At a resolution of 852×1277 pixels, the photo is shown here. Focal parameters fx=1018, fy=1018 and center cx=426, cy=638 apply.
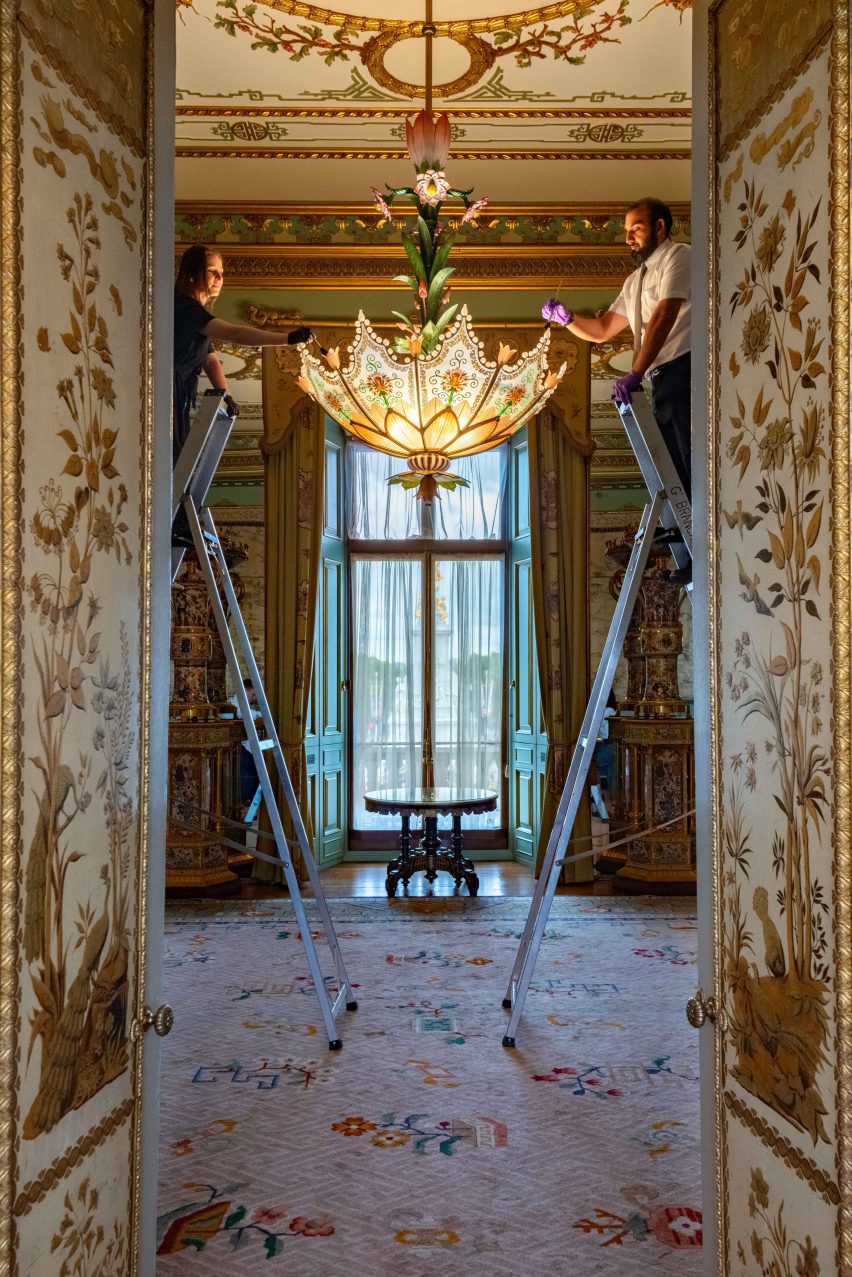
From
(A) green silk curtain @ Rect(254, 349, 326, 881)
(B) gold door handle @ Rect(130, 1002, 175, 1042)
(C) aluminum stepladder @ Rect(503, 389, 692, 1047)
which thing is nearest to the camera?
(B) gold door handle @ Rect(130, 1002, 175, 1042)

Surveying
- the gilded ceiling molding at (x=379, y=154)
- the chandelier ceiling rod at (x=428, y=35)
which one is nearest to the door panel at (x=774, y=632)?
the chandelier ceiling rod at (x=428, y=35)

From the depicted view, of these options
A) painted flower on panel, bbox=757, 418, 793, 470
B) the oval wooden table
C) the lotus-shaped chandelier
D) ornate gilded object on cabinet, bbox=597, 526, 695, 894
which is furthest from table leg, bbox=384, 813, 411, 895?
painted flower on panel, bbox=757, 418, 793, 470

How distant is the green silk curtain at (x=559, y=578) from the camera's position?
25.3 ft

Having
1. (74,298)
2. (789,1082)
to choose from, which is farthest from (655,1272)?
(74,298)

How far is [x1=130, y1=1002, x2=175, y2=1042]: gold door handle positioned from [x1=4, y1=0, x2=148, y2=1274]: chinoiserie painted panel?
0.05m

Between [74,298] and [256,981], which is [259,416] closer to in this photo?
[256,981]

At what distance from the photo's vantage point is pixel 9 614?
1.38 metres

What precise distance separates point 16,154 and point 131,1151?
65.9 inches

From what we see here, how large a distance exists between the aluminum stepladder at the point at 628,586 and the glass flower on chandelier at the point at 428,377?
1.11 m

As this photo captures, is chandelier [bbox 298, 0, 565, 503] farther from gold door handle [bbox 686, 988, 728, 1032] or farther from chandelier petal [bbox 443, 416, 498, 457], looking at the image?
gold door handle [bbox 686, 988, 728, 1032]

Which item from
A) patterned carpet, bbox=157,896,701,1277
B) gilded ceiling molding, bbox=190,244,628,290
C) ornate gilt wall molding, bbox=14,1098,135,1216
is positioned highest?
gilded ceiling molding, bbox=190,244,628,290

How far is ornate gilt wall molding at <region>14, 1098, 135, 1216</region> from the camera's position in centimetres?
146

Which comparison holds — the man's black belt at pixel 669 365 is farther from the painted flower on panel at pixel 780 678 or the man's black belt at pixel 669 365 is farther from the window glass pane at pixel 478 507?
the window glass pane at pixel 478 507

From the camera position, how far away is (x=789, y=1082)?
1665 millimetres
